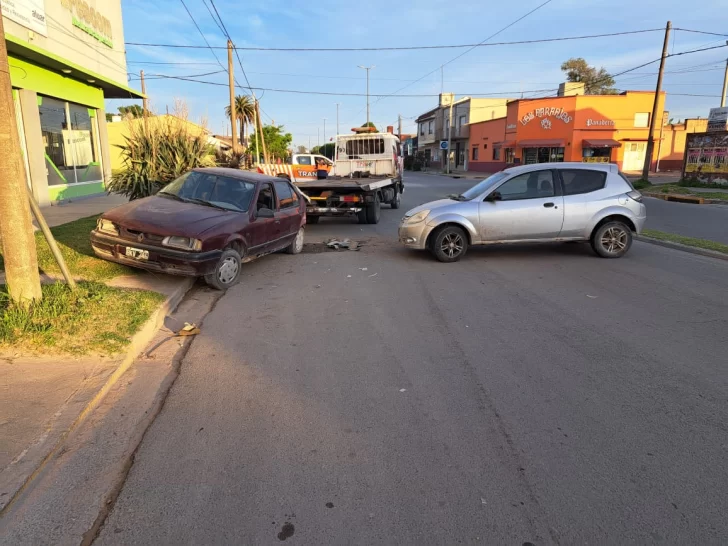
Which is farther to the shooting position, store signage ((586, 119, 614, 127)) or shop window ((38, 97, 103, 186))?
store signage ((586, 119, 614, 127))

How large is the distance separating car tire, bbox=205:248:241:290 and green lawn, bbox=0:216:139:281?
1.31m

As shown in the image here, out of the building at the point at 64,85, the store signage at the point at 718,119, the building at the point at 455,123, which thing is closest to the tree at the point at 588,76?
the building at the point at 455,123

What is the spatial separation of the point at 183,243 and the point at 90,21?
1613 centimetres

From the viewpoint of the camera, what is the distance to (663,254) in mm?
9758

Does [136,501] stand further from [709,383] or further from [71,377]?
[709,383]

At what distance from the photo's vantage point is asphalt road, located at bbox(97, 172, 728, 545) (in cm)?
265

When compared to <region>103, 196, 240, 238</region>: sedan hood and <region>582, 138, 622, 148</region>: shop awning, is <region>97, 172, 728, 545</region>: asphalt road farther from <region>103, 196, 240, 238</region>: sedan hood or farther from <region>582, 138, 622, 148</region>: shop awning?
<region>582, 138, 622, 148</region>: shop awning

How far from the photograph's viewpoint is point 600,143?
40250 mm

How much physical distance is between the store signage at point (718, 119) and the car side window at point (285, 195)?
86.7ft

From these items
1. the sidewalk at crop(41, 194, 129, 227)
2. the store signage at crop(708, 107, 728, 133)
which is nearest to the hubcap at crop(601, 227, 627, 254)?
the sidewalk at crop(41, 194, 129, 227)

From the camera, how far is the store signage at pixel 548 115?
41469 mm

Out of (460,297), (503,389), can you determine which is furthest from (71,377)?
(460,297)

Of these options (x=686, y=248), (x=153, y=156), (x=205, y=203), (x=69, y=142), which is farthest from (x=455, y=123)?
(x=205, y=203)

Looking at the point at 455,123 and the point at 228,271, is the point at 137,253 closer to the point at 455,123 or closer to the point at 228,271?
the point at 228,271
